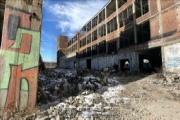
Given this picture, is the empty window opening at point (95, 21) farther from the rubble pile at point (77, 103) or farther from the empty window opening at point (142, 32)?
the rubble pile at point (77, 103)

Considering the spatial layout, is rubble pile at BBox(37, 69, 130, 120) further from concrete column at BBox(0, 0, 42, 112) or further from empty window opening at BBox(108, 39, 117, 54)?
empty window opening at BBox(108, 39, 117, 54)

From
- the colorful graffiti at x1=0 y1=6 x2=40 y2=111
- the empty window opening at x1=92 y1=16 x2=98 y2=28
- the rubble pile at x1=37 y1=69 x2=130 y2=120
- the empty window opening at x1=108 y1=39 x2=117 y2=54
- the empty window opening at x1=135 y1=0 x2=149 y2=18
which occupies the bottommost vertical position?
the rubble pile at x1=37 y1=69 x2=130 y2=120

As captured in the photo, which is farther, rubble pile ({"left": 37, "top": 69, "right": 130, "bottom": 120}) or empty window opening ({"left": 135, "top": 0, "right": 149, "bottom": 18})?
empty window opening ({"left": 135, "top": 0, "right": 149, "bottom": 18})

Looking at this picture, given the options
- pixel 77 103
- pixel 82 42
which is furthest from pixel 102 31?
pixel 77 103


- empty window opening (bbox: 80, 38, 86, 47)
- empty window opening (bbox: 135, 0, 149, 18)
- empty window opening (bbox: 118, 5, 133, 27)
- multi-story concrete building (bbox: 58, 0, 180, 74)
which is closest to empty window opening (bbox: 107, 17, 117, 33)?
multi-story concrete building (bbox: 58, 0, 180, 74)

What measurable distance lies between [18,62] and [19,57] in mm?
174

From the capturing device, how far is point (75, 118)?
3963 mm

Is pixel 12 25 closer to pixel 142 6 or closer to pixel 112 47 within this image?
pixel 142 6

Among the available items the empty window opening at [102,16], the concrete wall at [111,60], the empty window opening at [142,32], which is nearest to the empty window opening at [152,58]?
the concrete wall at [111,60]

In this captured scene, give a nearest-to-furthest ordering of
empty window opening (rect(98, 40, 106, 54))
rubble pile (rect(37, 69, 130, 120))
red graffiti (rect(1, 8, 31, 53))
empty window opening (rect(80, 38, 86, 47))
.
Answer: rubble pile (rect(37, 69, 130, 120)) → red graffiti (rect(1, 8, 31, 53)) → empty window opening (rect(98, 40, 106, 54)) → empty window opening (rect(80, 38, 86, 47))

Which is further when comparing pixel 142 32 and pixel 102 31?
pixel 102 31

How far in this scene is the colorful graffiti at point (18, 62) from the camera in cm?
414

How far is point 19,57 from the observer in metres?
4.38

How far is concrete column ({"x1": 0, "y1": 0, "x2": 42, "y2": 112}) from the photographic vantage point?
4.14m
